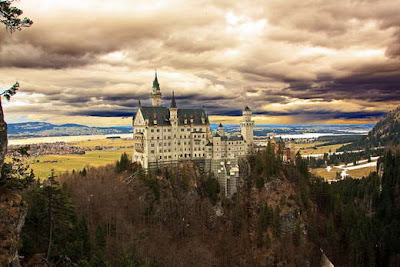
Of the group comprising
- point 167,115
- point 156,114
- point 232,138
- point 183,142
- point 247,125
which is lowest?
point 183,142

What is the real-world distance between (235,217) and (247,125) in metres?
37.9

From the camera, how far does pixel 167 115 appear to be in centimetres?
11175

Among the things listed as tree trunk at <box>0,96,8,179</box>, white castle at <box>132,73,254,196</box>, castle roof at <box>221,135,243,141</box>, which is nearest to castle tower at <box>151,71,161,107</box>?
white castle at <box>132,73,254,196</box>

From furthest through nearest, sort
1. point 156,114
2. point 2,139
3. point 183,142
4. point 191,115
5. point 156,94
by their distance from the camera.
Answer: point 191,115
point 156,94
point 183,142
point 156,114
point 2,139

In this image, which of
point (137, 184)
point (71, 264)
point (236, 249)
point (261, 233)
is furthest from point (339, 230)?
point (71, 264)

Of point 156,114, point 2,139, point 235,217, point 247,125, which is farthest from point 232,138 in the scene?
point 2,139

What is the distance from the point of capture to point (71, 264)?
41969 mm

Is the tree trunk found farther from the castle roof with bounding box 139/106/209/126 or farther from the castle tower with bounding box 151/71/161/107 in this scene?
the castle tower with bounding box 151/71/161/107

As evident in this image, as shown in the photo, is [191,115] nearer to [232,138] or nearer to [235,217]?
[232,138]

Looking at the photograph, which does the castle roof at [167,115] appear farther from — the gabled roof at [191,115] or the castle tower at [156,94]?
the castle tower at [156,94]

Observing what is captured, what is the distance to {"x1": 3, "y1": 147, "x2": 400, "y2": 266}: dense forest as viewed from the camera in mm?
83562

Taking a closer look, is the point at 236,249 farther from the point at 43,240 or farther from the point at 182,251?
the point at 43,240

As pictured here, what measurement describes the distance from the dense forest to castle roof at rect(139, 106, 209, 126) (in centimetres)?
1634

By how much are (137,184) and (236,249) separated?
3921cm
